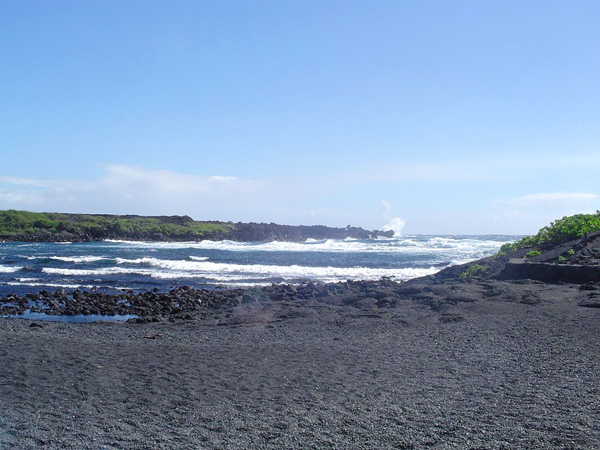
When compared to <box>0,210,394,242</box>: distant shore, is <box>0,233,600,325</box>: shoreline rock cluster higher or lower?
lower

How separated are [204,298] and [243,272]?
1077 centimetres

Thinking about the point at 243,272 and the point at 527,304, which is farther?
the point at 243,272

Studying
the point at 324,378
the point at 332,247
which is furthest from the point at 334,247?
the point at 324,378

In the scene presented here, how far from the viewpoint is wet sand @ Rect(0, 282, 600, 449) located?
4.61 m

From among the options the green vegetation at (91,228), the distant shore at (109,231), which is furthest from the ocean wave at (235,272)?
the green vegetation at (91,228)

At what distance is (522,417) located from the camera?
4.90 meters

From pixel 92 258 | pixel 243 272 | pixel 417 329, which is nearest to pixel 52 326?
pixel 417 329

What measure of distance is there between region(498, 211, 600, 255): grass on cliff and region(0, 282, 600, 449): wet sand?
8.78 m

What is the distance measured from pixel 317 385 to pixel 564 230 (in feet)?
51.2

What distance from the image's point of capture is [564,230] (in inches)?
725

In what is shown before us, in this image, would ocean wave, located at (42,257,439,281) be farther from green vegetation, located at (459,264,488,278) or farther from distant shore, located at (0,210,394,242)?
distant shore, located at (0,210,394,242)

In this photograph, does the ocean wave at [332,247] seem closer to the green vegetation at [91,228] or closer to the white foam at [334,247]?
the white foam at [334,247]

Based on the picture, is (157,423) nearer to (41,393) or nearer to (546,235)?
(41,393)

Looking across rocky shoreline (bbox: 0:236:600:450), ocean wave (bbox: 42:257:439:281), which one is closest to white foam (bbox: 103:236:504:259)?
ocean wave (bbox: 42:257:439:281)
